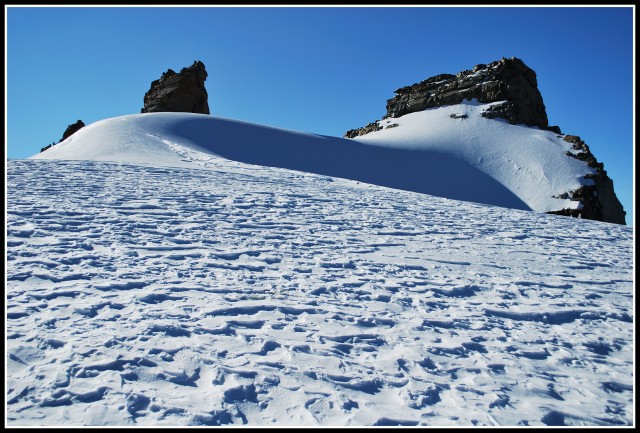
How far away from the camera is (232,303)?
12.6 feet

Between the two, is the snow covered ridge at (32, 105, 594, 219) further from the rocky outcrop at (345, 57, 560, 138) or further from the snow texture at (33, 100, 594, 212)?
the rocky outcrop at (345, 57, 560, 138)

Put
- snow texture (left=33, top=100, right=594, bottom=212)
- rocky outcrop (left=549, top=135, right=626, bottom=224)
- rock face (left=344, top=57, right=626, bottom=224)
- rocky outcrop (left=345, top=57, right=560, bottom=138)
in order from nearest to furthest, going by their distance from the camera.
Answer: snow texture (left=33, top=100, right=594, bottom=212) → rocky outcrop (left=549, top=135, right=626, bottom=224) → rock face (left=344, top=57, right=626, bottom=224) → rocky outcrop (left=345, top=57, right=560, bottom=138)

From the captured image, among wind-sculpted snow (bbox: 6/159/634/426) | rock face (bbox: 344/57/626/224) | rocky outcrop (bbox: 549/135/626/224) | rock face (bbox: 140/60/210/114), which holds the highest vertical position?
rock face (bbox: 344/57/626/224)

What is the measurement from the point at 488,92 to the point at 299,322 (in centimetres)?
5037

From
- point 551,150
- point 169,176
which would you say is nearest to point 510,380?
point 169,176

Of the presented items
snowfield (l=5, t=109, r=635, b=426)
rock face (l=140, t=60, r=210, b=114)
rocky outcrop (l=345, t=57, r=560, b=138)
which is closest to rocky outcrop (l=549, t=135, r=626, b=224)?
rocky outcrop (l=345, t=57, r=560, b=138)

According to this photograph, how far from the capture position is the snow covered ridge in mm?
21422

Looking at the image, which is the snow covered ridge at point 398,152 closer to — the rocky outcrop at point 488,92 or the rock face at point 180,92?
the rocky outcrop at point 488,92

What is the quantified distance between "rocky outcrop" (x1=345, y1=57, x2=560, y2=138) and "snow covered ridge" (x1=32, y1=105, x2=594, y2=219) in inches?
226

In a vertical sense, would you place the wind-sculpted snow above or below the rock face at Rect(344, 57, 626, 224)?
below

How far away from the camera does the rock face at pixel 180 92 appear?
4759 centimetres

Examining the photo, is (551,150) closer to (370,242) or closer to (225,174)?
(225,174)

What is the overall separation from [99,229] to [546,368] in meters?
5.70

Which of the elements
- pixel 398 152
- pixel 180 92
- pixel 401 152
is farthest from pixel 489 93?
pixel 180 92
